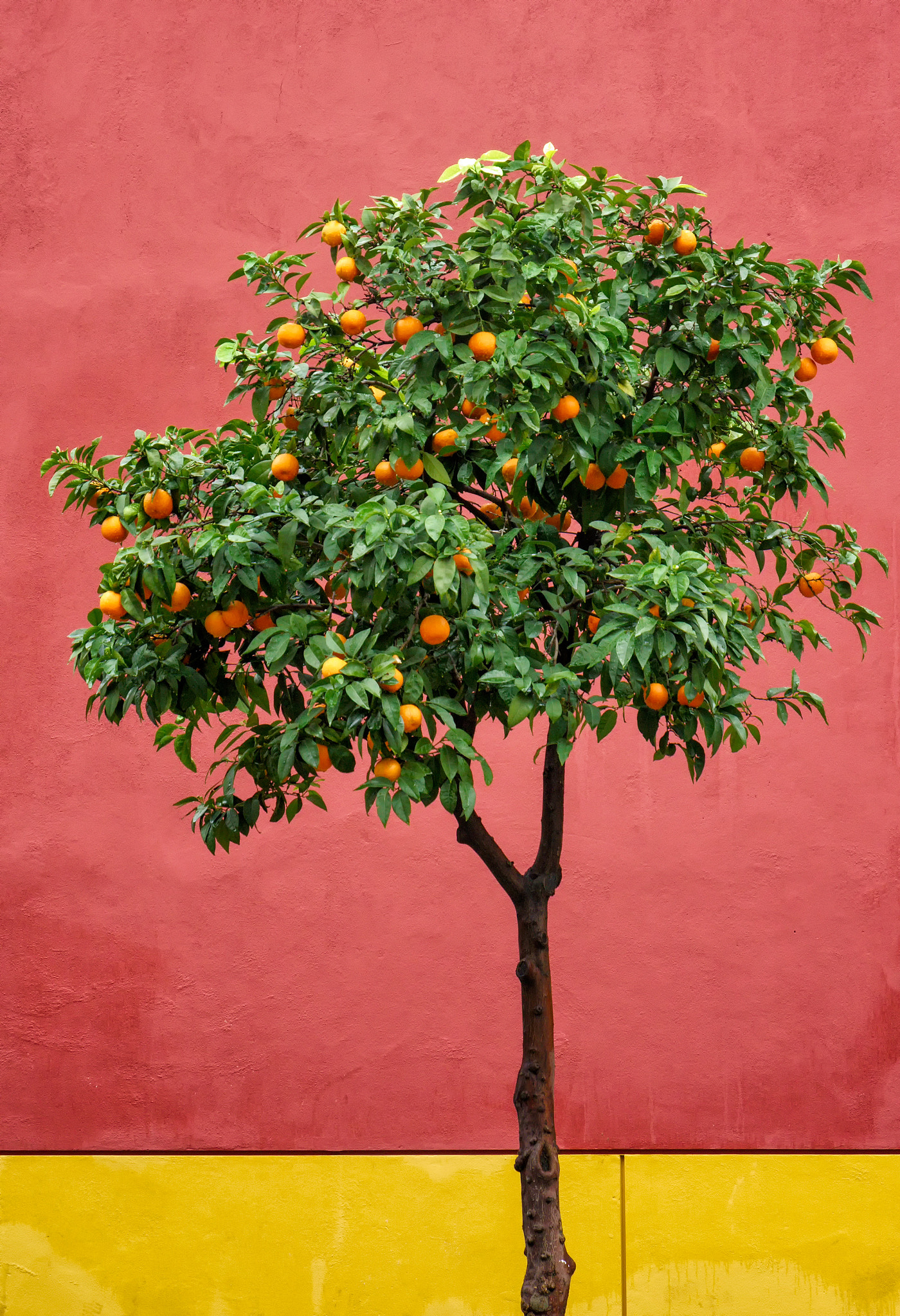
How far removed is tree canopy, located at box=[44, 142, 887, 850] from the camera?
1.96 meters

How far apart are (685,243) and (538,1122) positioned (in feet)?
5.77

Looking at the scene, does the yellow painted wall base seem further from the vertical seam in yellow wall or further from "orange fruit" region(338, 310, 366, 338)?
"orange fruit" region(338, 310, 366, 338)

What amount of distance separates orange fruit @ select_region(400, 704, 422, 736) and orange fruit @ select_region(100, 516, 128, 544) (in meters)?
0.68

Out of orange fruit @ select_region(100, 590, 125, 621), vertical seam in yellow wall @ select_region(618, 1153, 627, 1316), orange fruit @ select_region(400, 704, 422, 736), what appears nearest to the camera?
orange fruit @ select_region(400, 704, 422, 736)

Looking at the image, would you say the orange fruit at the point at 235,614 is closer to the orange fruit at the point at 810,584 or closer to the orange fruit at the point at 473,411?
the orange fruit at the point at 473,411

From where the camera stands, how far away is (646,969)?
3871 millimetres

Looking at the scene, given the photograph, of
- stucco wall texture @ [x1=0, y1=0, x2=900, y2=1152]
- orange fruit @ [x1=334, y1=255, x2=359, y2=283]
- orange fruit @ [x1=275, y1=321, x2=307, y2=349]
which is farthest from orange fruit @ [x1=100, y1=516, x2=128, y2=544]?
stucco wall texture @ [x1=0, y1=0, x2=900, y2=1152]

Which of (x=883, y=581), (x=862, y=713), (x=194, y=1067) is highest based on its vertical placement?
(x=883, y=581)

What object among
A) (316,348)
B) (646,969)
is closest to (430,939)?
(646,969)

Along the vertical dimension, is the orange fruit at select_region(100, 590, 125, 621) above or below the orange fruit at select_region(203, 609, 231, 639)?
above

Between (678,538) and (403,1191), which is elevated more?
(678,538)

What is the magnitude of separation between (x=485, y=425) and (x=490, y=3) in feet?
8.83

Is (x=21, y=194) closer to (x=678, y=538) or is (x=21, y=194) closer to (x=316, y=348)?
(x=316, y=348)

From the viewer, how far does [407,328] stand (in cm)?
213
